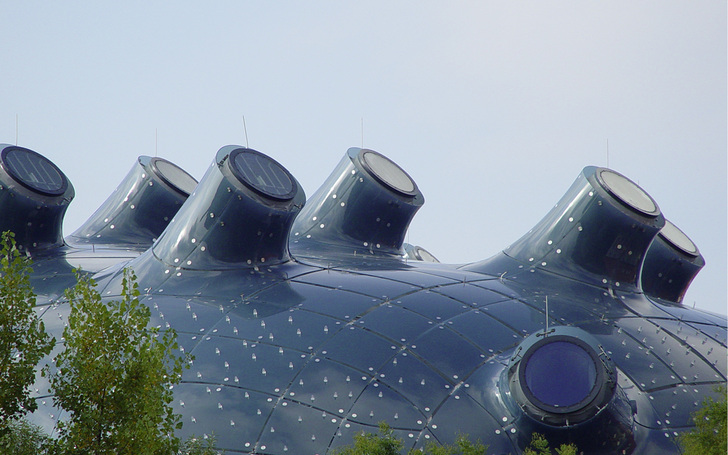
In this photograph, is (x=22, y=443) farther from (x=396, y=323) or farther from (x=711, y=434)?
(x=711, y=434)

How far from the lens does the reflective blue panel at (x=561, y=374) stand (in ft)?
42.3

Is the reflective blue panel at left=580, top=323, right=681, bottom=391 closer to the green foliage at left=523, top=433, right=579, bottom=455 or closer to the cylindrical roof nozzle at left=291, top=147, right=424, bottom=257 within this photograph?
the green foliage at left=523, top=433, right=579, bottom=455

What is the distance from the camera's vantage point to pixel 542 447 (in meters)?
12.0

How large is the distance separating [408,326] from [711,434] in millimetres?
5747

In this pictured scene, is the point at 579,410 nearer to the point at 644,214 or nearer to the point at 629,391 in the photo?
the point at 629,391

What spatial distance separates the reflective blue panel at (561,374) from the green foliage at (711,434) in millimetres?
1698

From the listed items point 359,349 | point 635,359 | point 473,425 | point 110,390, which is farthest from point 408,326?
point 110,390

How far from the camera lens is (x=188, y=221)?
1869 centimetres

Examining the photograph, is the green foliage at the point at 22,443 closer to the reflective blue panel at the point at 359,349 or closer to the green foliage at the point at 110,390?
the green foliage at the point at 110,390

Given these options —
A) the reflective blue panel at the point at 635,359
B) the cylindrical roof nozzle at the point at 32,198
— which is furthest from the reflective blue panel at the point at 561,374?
the cylindrical roof nozzle at the point at 32,198

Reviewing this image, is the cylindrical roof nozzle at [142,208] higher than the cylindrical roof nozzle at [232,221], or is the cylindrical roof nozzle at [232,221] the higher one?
the cylindrical roof nozzle at [232,221]

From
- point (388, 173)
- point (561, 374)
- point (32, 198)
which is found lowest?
point (32, 198)

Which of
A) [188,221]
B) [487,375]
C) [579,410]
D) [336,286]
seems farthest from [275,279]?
[579,410]

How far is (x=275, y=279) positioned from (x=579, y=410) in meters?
7.46
